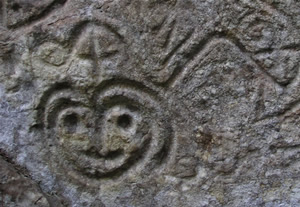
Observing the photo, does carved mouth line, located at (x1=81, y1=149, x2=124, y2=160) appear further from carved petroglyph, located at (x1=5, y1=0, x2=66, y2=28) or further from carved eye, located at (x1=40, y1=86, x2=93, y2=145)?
carved petroglyph, located at (x1=5, y1=0, x2=66, y2=28)

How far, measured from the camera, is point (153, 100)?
1433 millimetres

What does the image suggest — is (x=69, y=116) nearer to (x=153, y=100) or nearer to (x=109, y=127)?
(x=109, y=127)

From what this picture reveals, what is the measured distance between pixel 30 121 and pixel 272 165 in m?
0.72

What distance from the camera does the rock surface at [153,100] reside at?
1.40 m

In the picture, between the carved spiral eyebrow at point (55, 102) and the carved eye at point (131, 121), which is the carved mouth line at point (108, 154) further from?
the carved spiral eyebrow at point (55, 102)

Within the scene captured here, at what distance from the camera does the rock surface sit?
4.59 feet

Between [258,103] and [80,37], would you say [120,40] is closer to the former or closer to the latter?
[80,37]

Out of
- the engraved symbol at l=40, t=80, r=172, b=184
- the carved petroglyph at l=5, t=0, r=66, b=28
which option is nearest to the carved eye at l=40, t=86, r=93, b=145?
the engraved symbol at l=40, t=80, r=172, b=184

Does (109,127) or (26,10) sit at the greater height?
(26,10)

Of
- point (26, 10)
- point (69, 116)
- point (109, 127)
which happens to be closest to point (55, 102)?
point (69, 116)

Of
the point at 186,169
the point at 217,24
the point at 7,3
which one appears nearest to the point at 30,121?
the point at 7,3

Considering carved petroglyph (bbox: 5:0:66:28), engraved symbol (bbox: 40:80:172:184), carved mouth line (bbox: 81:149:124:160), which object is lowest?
carved mouth line (bbox: 81:149:124:160)

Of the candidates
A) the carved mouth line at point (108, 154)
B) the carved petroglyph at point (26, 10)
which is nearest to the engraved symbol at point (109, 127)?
the carved mouth line at point (108, 154)

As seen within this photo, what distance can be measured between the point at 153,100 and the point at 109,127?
0.15m
